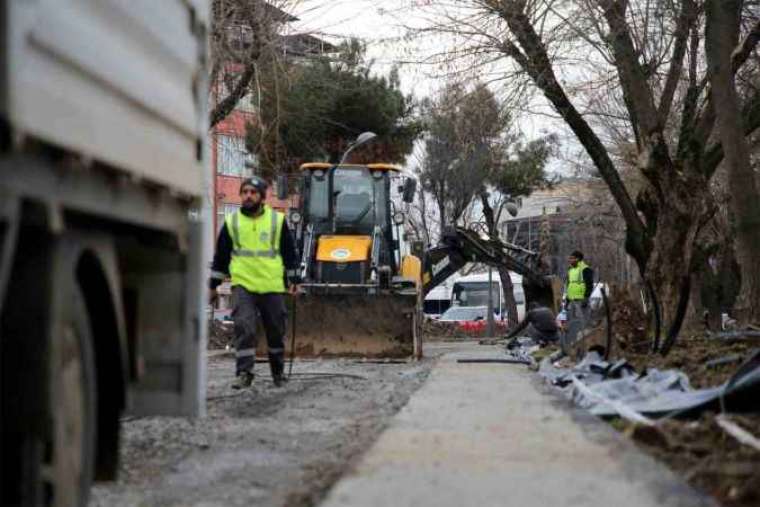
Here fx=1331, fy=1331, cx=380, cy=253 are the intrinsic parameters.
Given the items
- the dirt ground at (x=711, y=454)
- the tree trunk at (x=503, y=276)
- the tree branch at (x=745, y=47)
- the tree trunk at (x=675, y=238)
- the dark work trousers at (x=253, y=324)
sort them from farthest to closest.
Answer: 1. the tree trunk at (x=503, y=276)
2. the tree trunk at (x=675, y=238)
3. the tree branch at (x=745, y=47)
4. the dark work trousers at (x=253, y=324)
5. the dirt ground at (x=711, y=454)

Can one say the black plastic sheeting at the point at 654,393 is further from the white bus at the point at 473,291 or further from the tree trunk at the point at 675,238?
the white bus at the point at 473,291

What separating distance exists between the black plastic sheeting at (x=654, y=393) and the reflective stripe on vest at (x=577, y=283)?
9834 millimetres

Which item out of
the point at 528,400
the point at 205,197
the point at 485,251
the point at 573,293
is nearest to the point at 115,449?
the point at 205,197

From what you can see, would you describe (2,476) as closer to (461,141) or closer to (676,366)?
(676,366)

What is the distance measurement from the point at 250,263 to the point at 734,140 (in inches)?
357

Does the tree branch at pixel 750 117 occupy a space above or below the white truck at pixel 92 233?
above

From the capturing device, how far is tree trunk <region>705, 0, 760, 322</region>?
18.3 meters

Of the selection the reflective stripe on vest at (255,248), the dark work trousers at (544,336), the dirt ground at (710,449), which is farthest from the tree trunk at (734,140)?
the reflective stripe on vest at (255,248)

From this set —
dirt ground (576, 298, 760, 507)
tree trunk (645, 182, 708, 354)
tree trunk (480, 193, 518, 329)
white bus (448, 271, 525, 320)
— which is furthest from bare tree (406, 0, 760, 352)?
white bus (448, 271, 525, 320)

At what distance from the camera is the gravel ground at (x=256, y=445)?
6.41 meters

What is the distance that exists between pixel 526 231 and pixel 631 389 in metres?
60.6

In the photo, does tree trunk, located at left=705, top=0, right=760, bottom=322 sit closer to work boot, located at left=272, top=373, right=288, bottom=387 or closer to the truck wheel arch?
work boot, located at left=272, top=373, right=288, bottom=387

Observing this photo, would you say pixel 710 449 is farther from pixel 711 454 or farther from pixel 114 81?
pixel 114 81

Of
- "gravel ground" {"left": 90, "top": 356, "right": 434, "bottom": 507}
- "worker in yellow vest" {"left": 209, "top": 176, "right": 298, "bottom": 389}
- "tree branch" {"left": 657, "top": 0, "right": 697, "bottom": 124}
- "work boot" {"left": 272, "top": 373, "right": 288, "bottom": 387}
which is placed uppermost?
"tree branch" {"left": 657, "top": 0, "right": 697, "bottom": 124}
